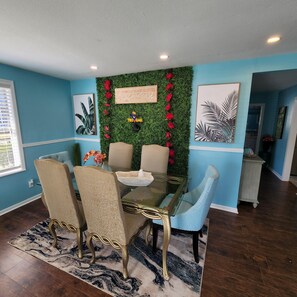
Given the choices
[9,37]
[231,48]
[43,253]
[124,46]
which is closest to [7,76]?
[9,37]

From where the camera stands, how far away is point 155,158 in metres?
2.59

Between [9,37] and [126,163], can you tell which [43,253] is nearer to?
[126,163]

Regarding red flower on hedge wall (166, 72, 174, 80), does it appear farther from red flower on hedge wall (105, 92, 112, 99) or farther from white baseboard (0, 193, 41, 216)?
white baseboard (0, 193, 41, 216)

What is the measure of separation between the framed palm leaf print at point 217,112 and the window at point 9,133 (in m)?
3.12

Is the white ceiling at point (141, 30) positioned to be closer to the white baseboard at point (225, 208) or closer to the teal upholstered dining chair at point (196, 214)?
the teal upholstered dining chair at point (196, 214)

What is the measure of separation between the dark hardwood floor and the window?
81 centimetres

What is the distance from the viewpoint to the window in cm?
262

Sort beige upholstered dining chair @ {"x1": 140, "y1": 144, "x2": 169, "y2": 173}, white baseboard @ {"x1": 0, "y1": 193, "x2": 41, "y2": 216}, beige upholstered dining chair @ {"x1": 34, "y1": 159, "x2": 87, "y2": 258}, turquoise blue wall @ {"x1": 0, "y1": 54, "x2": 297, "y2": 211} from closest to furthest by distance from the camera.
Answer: beige upholstered dining chair @ {"x1": 34, "y1": 159, "x2": 87, "y2": 258}, turquoise blue wall @ {"x1": 0, "y1": 54, "x2": 297, "y2": 211}, beige upholstered dining chair @ {"x1": 140, "y1": 144, "x2": 169, "y2": 173}, white baseboard @ {"x1": 0, "y1": 193, "x2": 41, "y2": 216}

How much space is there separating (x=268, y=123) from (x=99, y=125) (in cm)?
513

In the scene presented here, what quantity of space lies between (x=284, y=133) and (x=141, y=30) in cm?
448

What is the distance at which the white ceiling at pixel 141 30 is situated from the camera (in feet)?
4.10

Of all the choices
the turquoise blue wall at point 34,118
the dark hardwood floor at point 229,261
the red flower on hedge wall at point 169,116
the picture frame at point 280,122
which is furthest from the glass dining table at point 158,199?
the picture frame at point 280,122

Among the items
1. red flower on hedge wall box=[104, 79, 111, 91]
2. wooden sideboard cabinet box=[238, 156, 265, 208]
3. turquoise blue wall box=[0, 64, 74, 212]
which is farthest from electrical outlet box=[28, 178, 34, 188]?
wooden sideboard cabinet box=[238, 156, 265, 208]

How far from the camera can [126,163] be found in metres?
2.85
